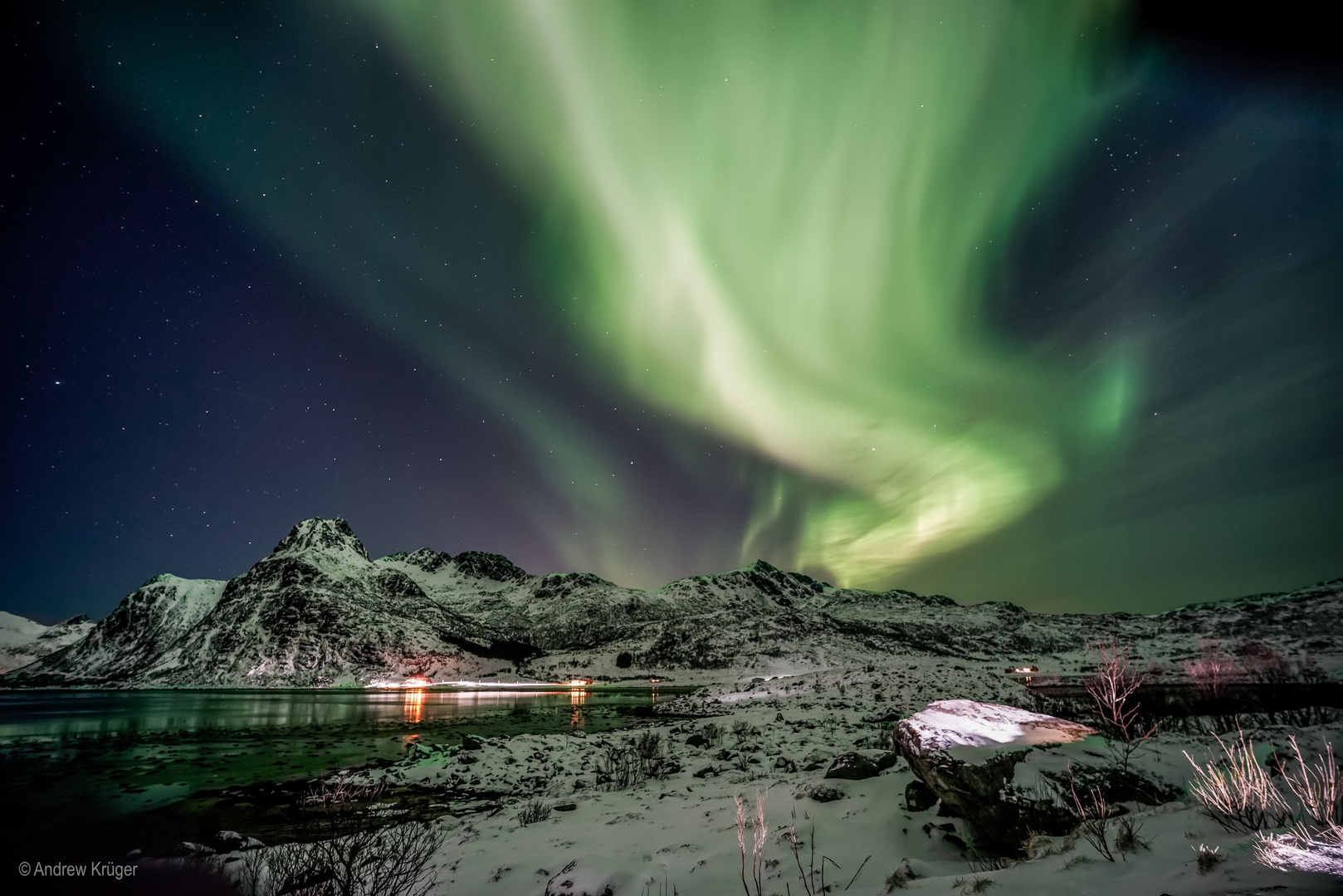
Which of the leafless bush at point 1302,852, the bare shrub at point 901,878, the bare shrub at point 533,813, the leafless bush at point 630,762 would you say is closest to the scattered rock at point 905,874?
the bare shrub at point 901,878

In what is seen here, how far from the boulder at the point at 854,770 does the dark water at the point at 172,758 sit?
15.8m

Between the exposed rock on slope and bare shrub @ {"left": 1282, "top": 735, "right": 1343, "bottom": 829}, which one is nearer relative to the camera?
bare shrub @ {"left": 1282, "top": 735, "right": 1343, "bottom": 829}

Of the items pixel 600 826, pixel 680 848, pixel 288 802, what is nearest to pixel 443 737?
pixel 288 802

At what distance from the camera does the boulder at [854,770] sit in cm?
1174

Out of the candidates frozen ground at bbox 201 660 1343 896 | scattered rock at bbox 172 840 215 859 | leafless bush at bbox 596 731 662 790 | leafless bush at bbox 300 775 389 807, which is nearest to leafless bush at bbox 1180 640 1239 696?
frozen ground at bbox 201 660 1343 896

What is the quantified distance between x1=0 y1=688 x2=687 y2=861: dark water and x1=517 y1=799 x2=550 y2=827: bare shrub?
7.80 m

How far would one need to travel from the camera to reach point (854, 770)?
11.8 meters

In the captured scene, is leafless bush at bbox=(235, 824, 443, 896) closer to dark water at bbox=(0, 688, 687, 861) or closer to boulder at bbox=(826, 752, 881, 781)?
dark water at bbox=(0, 688, 687, 861)

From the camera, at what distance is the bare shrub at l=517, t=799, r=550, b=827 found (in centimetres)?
1299

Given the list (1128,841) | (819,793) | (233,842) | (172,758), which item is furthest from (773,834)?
(172,758)

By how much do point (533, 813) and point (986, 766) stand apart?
1075 centimetres

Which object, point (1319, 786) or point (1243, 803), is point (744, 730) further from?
point (1243, 803)

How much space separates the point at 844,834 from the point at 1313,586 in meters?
205

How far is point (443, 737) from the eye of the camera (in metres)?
32.0
